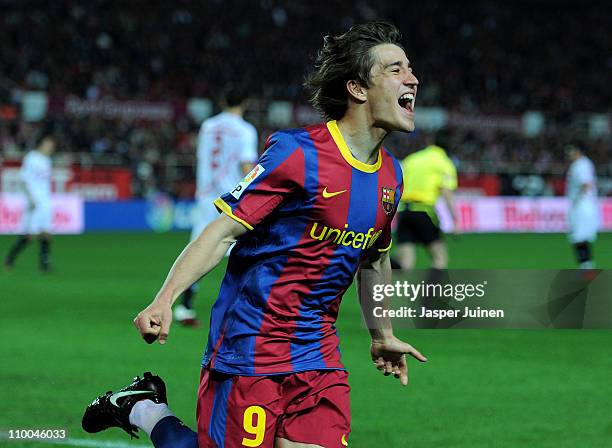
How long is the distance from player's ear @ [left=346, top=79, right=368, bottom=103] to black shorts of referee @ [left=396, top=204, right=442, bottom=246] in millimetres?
9281

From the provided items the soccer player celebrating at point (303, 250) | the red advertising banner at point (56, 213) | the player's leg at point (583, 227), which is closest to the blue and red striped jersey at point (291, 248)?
the soccer player celebrating at point (303, 250)

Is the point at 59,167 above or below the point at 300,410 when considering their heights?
above

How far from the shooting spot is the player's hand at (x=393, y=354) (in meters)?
4.56

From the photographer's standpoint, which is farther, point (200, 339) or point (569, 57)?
point (569, 57)

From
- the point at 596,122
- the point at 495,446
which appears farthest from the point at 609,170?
the point at 495,446

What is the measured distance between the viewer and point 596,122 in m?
45.0

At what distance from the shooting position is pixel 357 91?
13.8 ft

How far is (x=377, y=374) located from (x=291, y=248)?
4.86 metres

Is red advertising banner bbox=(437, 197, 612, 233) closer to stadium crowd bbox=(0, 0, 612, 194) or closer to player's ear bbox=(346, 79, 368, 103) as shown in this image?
stadium crowd bbox=(0, 0, 612, 194)

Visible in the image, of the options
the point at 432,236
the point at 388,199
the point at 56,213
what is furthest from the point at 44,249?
the point at 388,199

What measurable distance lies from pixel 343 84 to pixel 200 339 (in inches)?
256

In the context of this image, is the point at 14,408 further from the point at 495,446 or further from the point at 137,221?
the point at 137,221

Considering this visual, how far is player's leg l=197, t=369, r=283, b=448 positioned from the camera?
398cm

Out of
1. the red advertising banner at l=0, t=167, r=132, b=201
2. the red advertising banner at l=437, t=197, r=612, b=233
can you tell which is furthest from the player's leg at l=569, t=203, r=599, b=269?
the red advertising banner at l=0, t=167, r=132, b=201
